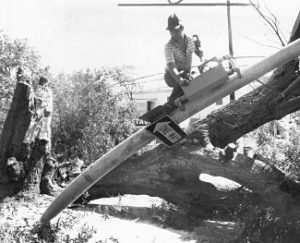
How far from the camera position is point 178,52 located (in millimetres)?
6699

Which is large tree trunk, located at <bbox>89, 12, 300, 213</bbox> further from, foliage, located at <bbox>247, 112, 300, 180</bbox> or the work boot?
the work boot

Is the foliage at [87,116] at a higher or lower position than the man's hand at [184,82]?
higher

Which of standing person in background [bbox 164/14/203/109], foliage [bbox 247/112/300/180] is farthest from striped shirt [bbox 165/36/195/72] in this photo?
→ foliage [bbox 247/112/300/180]

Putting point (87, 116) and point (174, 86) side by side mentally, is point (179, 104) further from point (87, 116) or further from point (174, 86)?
point (87, 116)

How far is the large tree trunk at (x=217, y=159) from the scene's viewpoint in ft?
27.0

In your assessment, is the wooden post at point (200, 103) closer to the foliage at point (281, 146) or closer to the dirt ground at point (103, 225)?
the dirt ground at point (103, 225)

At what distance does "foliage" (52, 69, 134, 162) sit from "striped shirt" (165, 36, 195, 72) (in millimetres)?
8868

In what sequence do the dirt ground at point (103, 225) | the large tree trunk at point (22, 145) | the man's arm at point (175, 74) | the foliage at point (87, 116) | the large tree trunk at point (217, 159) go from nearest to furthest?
1. the man's arm at point (175, 74)
2. the dirt ground at point (103, 225)
3. the large tree trunk at point (217, 159)
4. the large tree trunk at point (22, 145)
5. the foliage at point (87, 116)

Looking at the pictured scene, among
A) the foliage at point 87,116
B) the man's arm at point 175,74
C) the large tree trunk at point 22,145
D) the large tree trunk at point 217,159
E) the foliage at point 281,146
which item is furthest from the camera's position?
the foliage at point 87,116

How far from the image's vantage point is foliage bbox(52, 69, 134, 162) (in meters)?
16.4

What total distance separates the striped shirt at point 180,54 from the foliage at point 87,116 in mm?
8868

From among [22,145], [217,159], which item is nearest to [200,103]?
[217,159]

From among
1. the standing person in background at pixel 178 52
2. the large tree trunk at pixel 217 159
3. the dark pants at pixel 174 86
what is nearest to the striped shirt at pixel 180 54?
the standing person in background at pixel 178 52

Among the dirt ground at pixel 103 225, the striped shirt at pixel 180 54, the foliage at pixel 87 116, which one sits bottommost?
the dirt ground at pixel 103 225
